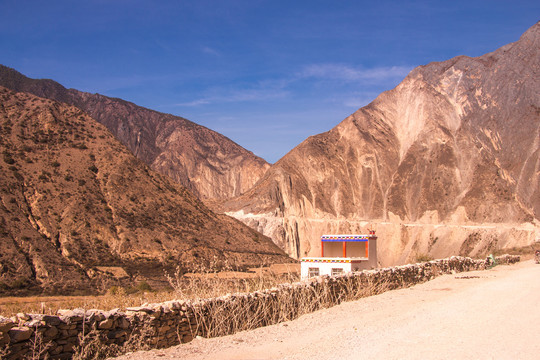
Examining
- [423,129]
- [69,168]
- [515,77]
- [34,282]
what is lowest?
[34,282]

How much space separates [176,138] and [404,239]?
94864 mm

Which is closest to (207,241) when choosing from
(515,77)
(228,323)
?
(228,323)

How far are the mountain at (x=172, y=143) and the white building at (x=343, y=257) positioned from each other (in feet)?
311

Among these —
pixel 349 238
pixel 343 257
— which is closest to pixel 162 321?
pixel 343 257

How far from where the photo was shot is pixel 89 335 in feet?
25.2

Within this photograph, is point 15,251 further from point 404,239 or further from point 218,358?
point 404,239

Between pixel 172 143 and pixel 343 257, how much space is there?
11927 centimetres

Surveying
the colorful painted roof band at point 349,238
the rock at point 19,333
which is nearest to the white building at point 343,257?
the colorful painted roof band at point 349,238

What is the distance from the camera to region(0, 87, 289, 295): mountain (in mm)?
29312

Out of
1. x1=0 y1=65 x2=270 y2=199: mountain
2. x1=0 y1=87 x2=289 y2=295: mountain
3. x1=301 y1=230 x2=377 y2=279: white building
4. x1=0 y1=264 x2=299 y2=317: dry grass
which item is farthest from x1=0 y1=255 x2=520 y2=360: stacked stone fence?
x1=0 y1=65 x2=270 y2=199: mountain

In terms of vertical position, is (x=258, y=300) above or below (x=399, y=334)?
above

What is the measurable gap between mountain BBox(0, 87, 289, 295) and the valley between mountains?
12 centimetres

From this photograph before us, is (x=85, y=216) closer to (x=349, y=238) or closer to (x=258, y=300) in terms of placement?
(x=349, y=238)

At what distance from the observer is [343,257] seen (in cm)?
2856
